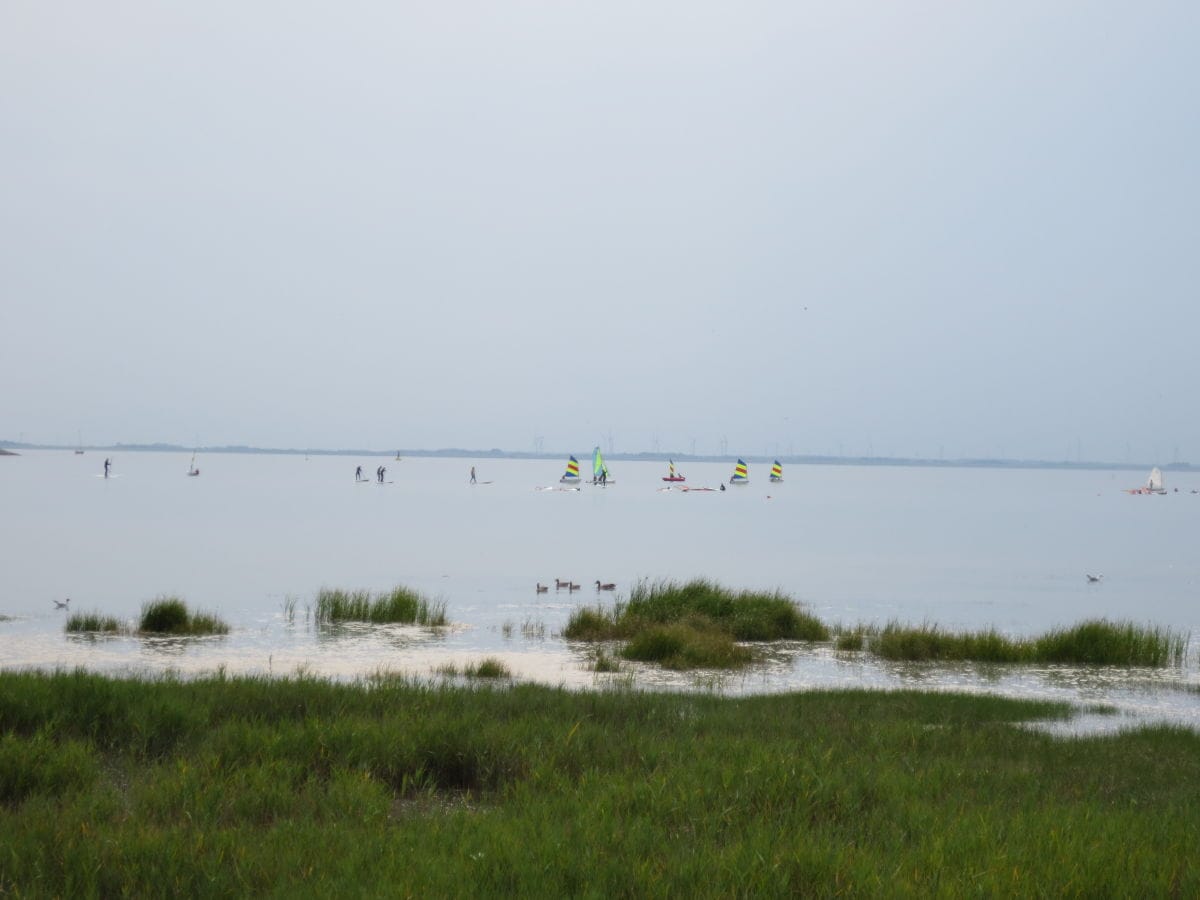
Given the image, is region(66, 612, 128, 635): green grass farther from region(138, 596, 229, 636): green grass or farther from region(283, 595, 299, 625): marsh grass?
region(283, 595, 299, 625): marsh grass

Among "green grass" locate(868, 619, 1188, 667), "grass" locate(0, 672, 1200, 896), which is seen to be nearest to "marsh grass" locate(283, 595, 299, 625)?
"grass" locate(0, 672, 1200, 896)

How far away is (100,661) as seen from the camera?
62.8 feet

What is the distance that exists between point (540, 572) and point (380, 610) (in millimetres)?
17503

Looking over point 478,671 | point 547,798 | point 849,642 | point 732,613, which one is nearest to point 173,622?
point 478,671

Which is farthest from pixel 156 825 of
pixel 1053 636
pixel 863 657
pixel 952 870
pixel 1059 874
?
pixel 1053 636

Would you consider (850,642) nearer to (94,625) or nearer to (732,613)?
(732,613)

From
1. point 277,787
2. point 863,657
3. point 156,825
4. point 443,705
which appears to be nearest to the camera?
point 156,825

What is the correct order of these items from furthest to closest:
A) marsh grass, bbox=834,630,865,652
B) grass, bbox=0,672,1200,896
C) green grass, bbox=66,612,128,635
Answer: marsh grass, bbox=834,630,865,652
green grass, bbox=66,612,128,635
grass, bbox=0,672,1200,896

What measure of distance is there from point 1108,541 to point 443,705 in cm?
6895

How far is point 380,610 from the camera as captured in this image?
89.9 ft

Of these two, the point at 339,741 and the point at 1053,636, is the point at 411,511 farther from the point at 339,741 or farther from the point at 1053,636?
the point at 339,741

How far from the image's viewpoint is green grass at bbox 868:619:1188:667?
2288cm

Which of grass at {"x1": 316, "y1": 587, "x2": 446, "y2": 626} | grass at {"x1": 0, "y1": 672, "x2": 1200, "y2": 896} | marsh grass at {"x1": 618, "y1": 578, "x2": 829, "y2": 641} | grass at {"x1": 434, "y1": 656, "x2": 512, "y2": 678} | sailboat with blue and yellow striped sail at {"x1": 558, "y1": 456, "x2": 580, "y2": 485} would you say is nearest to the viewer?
grass at {"x1": 0, "y1": 672, "x2": 1200, "y2": 896}

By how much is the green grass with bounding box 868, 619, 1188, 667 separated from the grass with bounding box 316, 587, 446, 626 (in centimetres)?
1144
